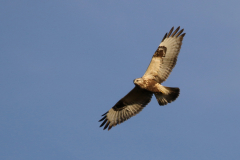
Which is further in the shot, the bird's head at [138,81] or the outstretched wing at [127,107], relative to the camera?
the outstretched wing at [127,107]

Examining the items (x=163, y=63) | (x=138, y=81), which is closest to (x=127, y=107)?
(x=138, y=81)

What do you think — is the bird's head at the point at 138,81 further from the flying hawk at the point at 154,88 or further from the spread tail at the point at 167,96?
the spread tail at the point at 167,96

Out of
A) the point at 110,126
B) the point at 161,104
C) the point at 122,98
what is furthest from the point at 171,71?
the point at 110,126

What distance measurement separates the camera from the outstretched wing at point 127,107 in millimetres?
12289

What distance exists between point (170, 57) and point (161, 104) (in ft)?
5.80

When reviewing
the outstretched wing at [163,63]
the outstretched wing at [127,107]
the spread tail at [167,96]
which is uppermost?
the outstretched wing at [163,63]

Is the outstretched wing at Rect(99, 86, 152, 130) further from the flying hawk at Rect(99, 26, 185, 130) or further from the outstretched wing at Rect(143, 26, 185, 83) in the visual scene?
the outstretched wing at Rect(143, 26, 185, 83)

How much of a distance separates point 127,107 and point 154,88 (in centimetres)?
140

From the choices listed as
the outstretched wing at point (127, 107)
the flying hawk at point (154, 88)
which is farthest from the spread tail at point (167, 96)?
the outstretched wing at point (127, 107)

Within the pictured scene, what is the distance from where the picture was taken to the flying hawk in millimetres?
11773

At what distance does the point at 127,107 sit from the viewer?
12.5m

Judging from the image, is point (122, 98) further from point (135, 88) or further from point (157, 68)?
point (157, 68)

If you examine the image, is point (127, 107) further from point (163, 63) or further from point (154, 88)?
point (163, 63)

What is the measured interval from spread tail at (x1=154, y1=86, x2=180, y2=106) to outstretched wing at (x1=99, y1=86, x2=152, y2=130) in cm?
48
